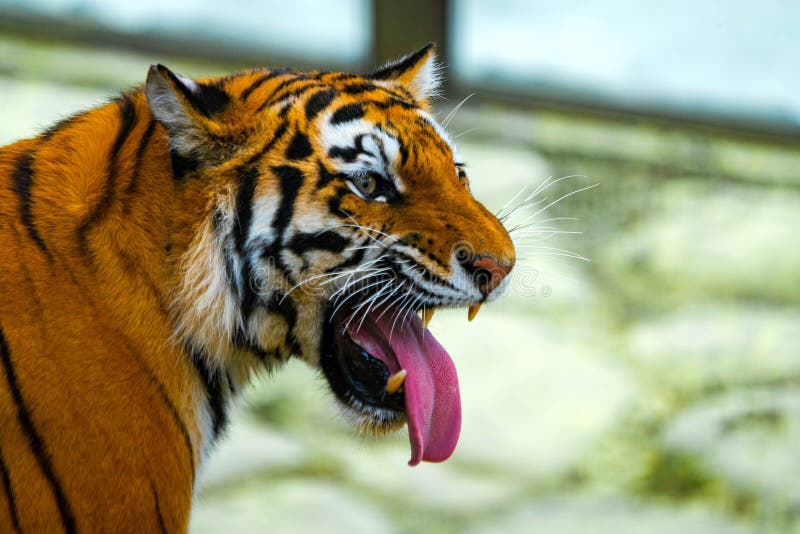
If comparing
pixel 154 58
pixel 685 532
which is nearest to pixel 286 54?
pixel 154 58

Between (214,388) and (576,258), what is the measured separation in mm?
2922

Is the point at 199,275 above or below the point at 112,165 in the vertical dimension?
below

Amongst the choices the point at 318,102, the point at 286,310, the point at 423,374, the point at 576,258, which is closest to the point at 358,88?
the point at 318,102

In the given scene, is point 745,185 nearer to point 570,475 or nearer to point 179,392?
point 570,475

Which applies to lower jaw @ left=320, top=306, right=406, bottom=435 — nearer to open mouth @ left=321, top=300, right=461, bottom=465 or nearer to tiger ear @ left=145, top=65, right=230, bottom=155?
open mouth @ left=321, top=300, right=461, bottom=465

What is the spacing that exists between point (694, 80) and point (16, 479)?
4236mm

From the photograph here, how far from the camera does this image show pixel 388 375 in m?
1.72

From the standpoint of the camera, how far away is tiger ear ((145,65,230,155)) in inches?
59.2

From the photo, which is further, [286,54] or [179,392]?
[286,54]

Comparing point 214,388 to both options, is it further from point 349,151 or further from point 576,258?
point 576,258

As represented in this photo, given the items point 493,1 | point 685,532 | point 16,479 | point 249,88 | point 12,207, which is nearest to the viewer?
point 16,479

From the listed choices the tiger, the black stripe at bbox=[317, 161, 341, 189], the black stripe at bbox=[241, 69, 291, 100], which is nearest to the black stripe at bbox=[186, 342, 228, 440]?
the tiger

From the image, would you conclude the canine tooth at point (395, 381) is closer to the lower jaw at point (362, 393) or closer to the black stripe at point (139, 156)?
the lower jaw at point (362, 393)

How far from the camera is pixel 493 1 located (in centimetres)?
470
